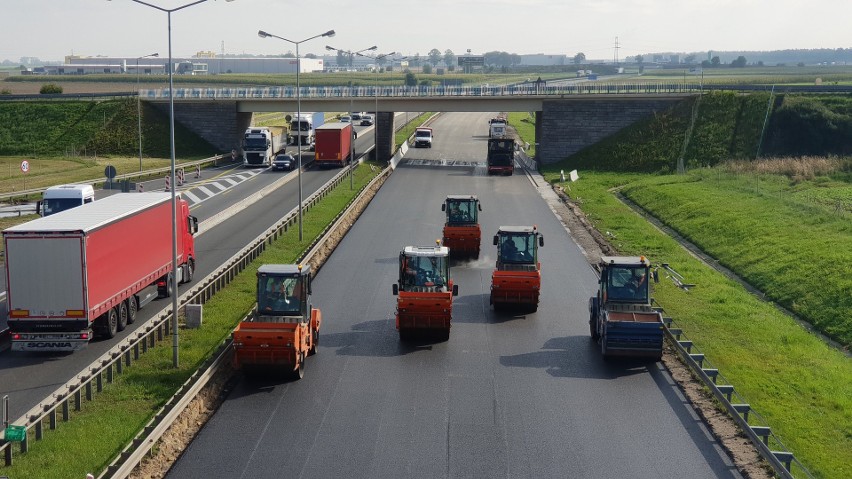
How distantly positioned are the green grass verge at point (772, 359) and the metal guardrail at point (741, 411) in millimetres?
370

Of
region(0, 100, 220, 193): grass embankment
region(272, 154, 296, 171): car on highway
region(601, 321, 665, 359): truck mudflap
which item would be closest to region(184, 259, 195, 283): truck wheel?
region(601, 321, 665, 359): truck mudflap

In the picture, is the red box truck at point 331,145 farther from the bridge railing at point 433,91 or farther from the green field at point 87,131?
the green field at point 87,131

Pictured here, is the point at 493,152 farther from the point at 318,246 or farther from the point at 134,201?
the point at 134,201

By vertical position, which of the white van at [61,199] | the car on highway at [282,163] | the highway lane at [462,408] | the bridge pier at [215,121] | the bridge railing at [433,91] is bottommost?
the highway lane at [462,408]

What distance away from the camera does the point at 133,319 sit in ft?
101

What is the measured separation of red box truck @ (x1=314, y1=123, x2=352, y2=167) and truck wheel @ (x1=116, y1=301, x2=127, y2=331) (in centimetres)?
5052

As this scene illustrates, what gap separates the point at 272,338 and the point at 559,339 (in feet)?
32.0

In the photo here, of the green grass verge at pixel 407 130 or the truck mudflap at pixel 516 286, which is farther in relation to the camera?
the green grass verge at pixel 407 130

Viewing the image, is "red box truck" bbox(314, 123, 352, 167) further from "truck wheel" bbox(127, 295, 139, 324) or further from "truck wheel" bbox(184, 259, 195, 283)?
"truck wheel" bbox(127, 295, 139, 324)

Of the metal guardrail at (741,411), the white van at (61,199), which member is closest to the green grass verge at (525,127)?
the white van at (61,199)

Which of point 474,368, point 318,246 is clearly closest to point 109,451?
point 474,368

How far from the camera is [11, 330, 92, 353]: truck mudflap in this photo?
1059 inches

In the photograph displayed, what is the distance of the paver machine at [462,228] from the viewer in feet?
138

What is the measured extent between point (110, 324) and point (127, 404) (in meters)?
A: 6.73
